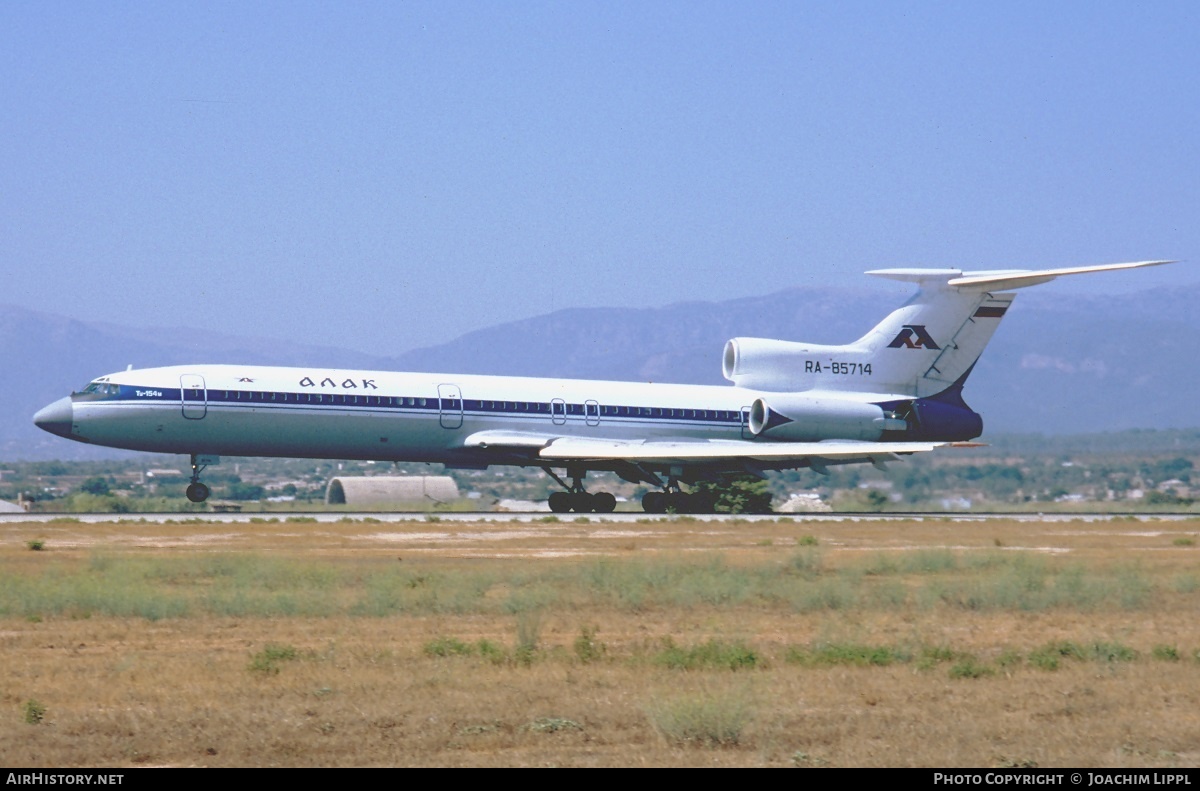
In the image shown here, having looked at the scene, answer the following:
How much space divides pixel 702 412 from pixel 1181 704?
29.6 metres

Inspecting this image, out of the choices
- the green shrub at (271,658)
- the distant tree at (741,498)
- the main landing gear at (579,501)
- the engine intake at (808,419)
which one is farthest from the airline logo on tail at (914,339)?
the green shrub at (271,658)

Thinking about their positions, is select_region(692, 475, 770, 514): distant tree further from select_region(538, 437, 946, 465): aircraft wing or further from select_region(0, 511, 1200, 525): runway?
select_region(538, 437, 946, 465): aircraft wing

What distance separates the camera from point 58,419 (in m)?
35.9

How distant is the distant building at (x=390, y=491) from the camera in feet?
188

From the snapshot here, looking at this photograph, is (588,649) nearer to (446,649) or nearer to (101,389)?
(446,649)

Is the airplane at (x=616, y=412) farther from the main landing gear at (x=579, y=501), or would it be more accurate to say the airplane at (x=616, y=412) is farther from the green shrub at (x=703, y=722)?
the green shrub at (x=703, y=722)

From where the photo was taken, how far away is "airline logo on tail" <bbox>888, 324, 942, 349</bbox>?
140 ft

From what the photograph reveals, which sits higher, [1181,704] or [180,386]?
[180,386]

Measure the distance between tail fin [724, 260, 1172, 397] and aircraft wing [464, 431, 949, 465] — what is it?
3.69 meters

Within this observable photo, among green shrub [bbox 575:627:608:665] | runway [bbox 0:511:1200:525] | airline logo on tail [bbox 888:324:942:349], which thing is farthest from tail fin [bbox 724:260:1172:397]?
green shrub [bbox 575:627:608:665]
